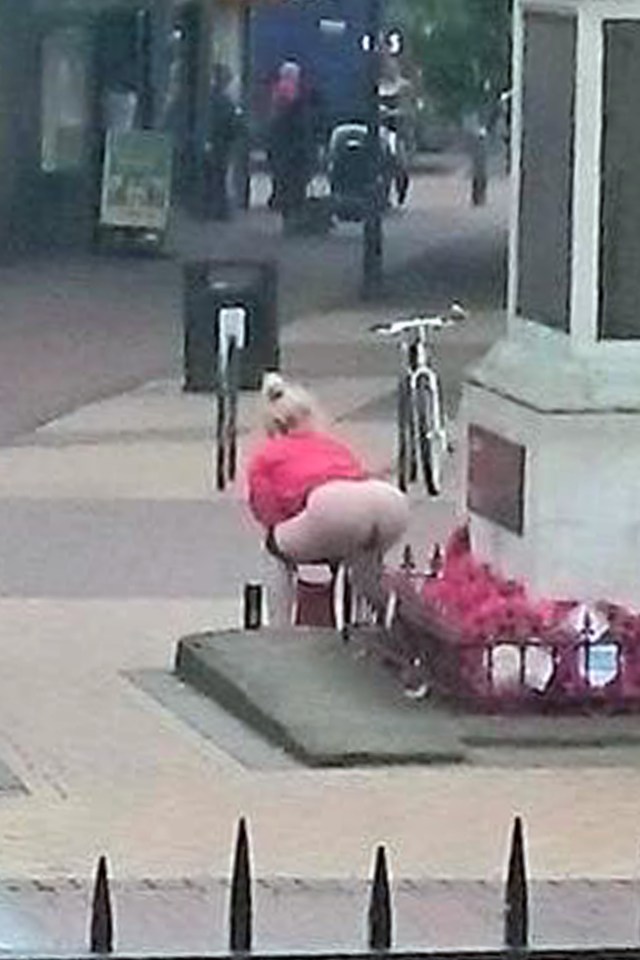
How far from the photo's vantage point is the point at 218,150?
45188 millimetres

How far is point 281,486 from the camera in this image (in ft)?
46.9

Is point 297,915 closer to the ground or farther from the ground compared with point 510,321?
closer to the ground

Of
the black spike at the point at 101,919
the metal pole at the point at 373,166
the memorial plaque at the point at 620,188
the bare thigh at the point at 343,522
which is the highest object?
the memorial plaque at the point at 620,188

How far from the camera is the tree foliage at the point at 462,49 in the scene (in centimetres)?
3822

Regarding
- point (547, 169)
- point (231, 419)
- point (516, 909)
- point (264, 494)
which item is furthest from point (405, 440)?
point (516, 909)

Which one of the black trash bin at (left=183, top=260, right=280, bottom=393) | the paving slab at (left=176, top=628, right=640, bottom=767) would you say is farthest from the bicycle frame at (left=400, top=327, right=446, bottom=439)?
the paving slab at (left=176, top=628, right=640, bottom=767)

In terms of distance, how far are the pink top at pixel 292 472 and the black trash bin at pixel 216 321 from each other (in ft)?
36.1

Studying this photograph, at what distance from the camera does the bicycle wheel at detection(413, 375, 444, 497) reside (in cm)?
2078

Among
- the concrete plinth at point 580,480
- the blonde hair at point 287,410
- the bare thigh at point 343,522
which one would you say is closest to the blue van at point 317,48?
the blonde hair at point 287,410

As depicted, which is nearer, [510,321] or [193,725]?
[193,725]

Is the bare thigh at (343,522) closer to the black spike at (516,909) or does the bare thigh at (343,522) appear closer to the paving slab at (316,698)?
the paving slab at (316,698)

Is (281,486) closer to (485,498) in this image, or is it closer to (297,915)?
(485,498)

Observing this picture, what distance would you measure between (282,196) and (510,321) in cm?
3103

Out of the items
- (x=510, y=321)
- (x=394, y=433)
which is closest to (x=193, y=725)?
(x=510, y=321)
